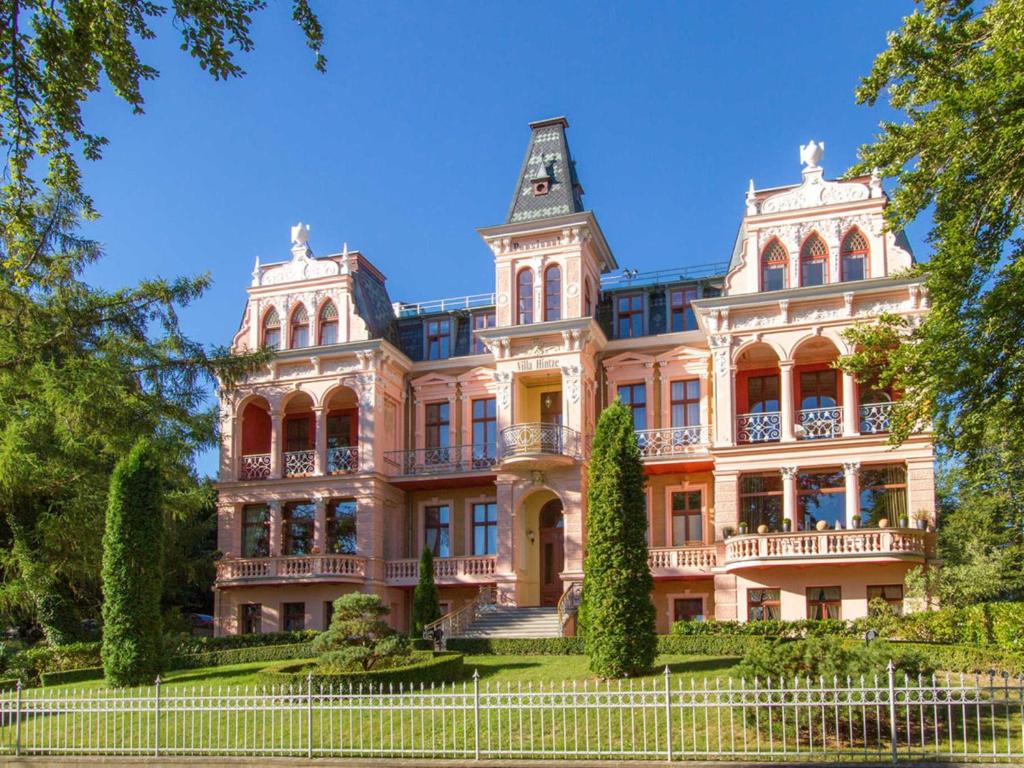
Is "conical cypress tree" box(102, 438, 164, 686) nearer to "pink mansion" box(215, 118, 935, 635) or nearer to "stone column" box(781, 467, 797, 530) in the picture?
"pink mansion" box(215, 118, 935, 635)

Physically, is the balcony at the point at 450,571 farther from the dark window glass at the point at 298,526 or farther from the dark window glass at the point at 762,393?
the dark window glass at the point at 762,393

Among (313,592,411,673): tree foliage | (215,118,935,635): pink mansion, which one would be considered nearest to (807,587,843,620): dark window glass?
(215,118,935,635): pink mansion

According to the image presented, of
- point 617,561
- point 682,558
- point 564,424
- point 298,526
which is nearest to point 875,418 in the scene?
point 682,558

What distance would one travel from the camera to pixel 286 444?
3744cm

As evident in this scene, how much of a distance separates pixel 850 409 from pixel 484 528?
1199cm

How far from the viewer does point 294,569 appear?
33406 mm

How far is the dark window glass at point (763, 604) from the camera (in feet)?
96.4

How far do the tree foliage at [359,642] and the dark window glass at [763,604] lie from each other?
10794 mm

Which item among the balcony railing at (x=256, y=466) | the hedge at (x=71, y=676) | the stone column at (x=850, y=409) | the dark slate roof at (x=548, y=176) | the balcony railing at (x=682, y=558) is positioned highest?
the dark slate roof at (x=548, y=176)

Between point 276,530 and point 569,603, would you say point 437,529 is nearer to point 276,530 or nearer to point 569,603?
point 276,530

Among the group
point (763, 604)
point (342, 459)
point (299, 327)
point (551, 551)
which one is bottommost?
point (763, 604)

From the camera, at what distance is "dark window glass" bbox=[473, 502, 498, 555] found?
114ft

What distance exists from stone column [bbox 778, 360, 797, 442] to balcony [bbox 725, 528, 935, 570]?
2.84 meters

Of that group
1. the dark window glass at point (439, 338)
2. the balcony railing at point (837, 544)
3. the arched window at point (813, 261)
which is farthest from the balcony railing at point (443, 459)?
the arched window at point (813, 261)
